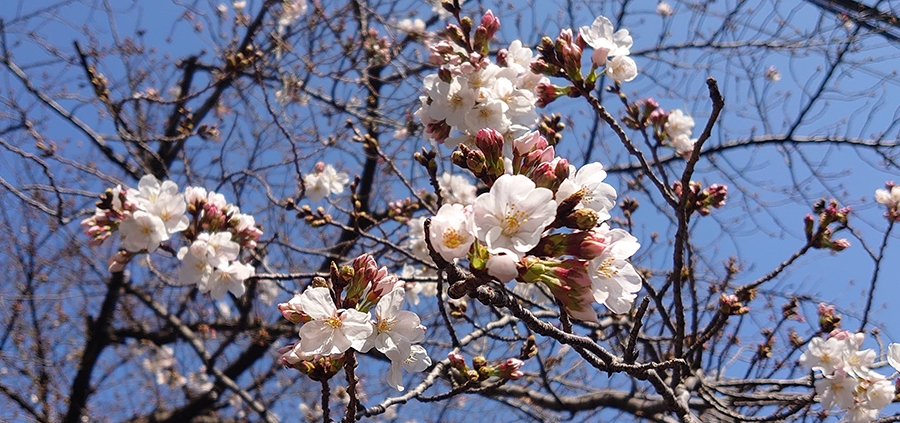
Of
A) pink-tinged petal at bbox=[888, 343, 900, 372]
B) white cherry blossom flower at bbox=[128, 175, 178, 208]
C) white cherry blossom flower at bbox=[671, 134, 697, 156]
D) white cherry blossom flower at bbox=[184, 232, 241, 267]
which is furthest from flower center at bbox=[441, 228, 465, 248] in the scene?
white cherry blossom flower at bbox=[671, 134, 697, 156]

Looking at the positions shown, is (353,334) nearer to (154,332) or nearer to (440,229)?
(440,229)

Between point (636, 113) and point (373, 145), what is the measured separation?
1.26 meters

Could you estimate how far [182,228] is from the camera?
215 centimetres

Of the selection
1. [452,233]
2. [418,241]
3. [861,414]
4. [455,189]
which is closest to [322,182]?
[418,241]

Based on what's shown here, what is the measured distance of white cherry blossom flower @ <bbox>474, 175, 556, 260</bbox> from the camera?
1020 mm

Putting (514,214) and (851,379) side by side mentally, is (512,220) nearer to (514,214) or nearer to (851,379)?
(514,214)

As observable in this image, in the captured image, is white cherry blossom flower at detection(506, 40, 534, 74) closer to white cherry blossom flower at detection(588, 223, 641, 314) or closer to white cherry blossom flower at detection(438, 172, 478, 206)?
white cherry blossom flower at detection(588, 223, 641, 314)

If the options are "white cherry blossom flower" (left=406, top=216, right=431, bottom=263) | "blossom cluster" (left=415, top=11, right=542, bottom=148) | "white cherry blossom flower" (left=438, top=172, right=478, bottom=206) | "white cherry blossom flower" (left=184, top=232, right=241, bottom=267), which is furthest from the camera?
"white cherry blossom flower" (left=438, top=172, right=478, bottom=206)

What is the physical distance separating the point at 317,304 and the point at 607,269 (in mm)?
671

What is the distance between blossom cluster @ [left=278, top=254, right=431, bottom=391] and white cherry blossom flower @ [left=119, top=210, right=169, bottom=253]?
1.10m

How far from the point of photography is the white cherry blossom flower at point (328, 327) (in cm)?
114

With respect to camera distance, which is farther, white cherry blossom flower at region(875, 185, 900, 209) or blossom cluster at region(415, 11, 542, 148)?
white cherry blossom flower at region(875, 185, 900, 209)

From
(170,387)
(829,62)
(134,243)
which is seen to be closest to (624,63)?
(134,243)

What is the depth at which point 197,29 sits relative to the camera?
523 centimetres
